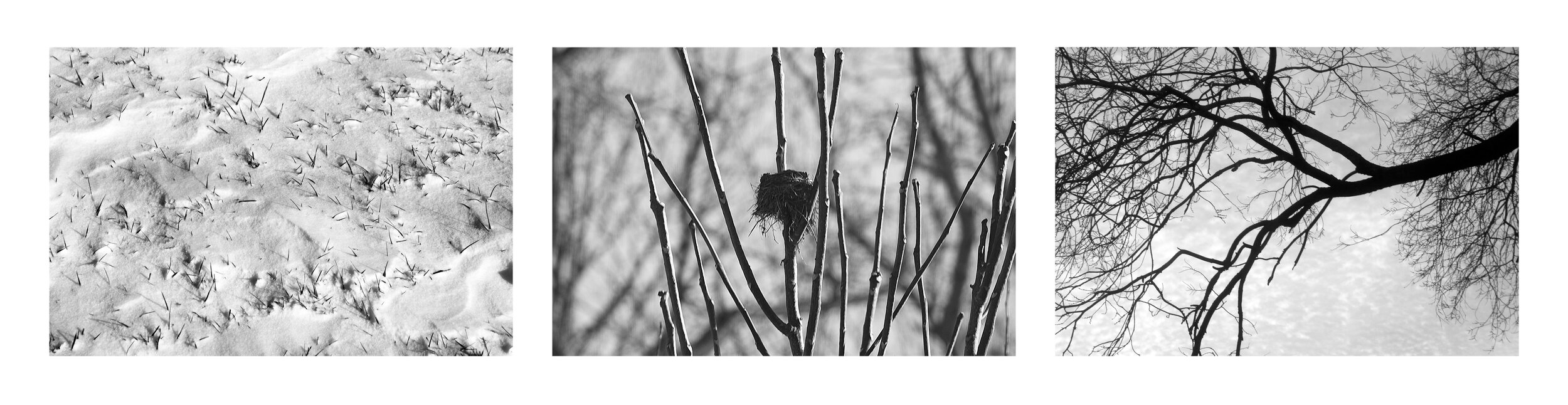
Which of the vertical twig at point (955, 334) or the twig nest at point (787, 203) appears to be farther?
the vertical twig at point (955, 334)

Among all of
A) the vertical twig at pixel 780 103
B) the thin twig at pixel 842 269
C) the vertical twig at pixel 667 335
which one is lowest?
the vertical twig at pixel 667 335

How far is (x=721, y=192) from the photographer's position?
221 cm

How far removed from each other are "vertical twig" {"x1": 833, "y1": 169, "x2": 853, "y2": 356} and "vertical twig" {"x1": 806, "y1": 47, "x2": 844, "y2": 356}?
26mm

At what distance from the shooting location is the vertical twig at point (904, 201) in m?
2.24

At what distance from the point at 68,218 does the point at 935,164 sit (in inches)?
87.0

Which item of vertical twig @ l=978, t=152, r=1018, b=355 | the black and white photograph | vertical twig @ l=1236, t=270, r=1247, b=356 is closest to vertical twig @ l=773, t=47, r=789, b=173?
the black and white photograph

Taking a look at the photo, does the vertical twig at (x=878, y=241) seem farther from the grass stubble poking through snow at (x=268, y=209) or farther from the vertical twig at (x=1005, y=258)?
the grass stubble poking through snow at (x=268, y=209)

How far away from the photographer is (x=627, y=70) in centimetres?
225

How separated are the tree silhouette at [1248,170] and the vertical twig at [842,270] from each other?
565 millimetres

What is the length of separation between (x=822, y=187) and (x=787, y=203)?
99 millimetres

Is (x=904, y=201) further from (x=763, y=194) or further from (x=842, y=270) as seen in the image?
(x=763, y=194)

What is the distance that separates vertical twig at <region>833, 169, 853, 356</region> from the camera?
7.28 ft

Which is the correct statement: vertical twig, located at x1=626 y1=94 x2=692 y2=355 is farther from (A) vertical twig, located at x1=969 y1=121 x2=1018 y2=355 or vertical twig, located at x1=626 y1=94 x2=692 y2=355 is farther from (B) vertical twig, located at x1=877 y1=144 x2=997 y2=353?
(A) vertical twig, located at x1=969 y1=121 x2=1018 y2=355
